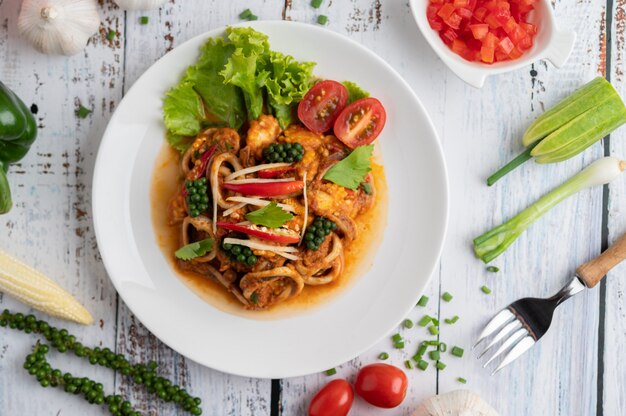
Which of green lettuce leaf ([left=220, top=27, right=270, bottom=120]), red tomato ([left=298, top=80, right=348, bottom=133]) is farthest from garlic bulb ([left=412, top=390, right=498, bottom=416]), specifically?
green lettuce leaf ([left=220, top=27, right=270, bottom=120])

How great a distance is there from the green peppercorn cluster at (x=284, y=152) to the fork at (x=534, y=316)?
1863mm

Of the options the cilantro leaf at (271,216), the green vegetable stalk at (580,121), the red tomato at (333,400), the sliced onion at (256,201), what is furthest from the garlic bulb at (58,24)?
the green vegetable stalk at (580,121)

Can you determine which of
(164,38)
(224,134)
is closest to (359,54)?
(224,134)

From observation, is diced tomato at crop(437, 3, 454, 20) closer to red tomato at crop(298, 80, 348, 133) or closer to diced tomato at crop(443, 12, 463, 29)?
diced tomato at crop(443, 12, 463, 29)

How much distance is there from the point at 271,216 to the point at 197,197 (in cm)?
51

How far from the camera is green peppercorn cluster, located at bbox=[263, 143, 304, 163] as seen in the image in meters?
4.53

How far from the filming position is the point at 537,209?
5.04 meters

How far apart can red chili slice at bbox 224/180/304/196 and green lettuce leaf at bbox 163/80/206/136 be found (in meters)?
0.59

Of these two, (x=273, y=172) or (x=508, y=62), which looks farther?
(x=508, y=62)

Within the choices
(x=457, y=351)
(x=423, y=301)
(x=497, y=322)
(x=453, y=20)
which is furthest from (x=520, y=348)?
(x=453, y=20)

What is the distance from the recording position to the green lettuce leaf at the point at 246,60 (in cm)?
452

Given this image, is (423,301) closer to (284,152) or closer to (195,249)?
(284,152)

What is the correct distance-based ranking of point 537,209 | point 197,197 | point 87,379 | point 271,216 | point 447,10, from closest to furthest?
point 271,216 < point 197,197 < point 447,10 < point 87,379 < point 537,209

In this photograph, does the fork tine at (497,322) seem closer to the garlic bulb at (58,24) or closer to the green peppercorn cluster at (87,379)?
the green peppercorn cluster at (87,379)
